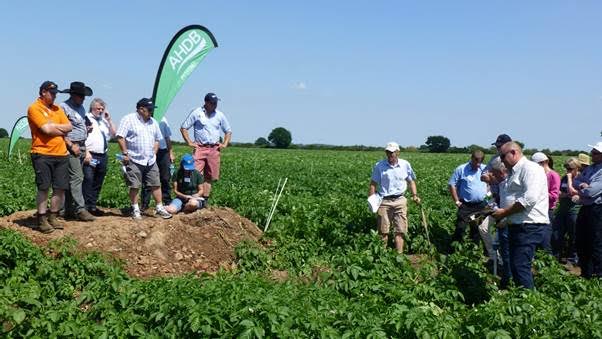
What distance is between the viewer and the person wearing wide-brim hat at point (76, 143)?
7.59 m

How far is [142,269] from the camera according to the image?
6.70 m

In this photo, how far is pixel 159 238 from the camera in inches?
288

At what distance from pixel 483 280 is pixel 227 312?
378 cm

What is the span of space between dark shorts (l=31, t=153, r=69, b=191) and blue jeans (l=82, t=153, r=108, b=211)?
1025 millimetres

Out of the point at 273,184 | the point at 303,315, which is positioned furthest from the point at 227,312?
the point at 273,184

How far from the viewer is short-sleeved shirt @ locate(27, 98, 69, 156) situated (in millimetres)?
6805

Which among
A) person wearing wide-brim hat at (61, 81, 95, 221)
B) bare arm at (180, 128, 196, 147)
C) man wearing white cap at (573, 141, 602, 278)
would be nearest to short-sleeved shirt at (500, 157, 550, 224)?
man wearing white cap at (573, 141, 602, 278)

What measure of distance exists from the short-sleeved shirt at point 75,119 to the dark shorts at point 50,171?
0.58 m

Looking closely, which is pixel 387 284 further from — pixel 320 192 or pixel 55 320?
pixel 320 192

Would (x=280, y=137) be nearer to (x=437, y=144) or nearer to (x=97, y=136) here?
(x=437, y=144)

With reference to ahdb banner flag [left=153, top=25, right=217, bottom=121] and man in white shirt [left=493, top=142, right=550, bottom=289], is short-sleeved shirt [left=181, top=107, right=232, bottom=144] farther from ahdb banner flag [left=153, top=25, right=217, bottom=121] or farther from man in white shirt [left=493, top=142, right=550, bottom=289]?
man in white shirt [left=493, top=142, right=550, bottom=289]

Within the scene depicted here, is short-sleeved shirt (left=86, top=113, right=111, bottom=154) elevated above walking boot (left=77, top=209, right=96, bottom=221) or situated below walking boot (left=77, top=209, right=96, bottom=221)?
above

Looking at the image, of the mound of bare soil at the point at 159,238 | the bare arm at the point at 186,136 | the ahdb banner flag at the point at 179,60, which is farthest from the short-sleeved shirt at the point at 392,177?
the ahdb banner flag at the point at 179,60

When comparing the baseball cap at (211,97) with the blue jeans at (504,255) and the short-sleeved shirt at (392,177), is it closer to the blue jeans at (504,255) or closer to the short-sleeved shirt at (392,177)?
the short-sleeved shirt at (392,177)
